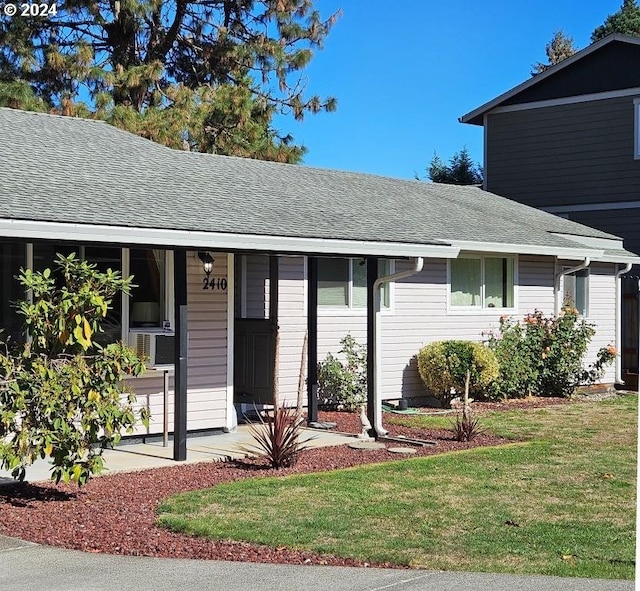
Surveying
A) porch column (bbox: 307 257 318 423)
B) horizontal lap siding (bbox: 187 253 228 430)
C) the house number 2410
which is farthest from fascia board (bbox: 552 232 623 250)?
horizontal lap siding (bbox: 187 253 228 430)

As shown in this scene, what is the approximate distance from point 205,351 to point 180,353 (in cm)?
203

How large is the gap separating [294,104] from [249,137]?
2534 mm

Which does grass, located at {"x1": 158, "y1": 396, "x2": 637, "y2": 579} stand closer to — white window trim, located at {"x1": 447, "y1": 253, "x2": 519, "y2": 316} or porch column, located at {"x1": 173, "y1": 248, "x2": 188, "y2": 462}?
porch column, located at {"x1": 173, "y1": 248, "x2": 188, "y2": 462}

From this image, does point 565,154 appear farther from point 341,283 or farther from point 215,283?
point 215,283

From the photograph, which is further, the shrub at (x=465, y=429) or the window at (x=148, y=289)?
the shrub at (x=465, y=429)

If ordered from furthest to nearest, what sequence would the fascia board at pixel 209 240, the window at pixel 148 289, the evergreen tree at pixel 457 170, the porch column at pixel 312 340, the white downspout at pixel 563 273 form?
the evergreen tree at pixel 457 170, the white downspout at pixel 563 273, the porch column at pixel 312 340, the window at pixel 148 289, the fascia board at pixel 209 240

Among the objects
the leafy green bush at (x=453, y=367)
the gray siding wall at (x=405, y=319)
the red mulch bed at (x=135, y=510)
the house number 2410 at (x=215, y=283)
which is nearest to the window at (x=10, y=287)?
the red mulch bed at (x=135, y=510)

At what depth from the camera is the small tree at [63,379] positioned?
7.95 m

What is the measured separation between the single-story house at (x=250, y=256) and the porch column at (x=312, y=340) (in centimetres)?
3

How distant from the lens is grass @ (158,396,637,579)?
6.94m

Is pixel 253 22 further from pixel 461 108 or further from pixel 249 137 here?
pixel 461 108

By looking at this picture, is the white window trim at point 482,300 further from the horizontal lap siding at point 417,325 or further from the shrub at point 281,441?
the shrub at point 281,441

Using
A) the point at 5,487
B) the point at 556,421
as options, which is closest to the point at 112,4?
the point at 556,421

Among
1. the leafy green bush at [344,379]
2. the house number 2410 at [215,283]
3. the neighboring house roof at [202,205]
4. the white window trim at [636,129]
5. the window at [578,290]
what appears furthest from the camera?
the white window trim at [636,129]
